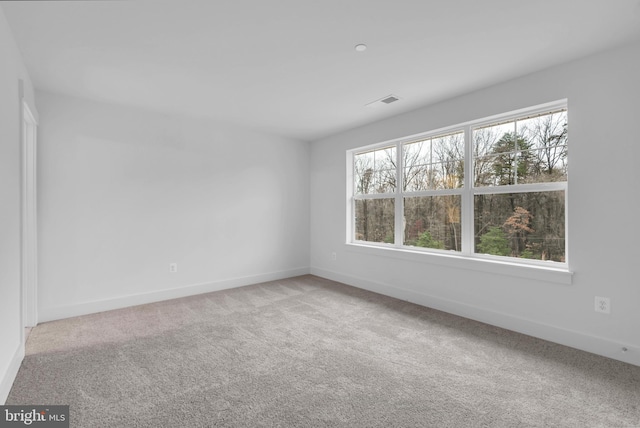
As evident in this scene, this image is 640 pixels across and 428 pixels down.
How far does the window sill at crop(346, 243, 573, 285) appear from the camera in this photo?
268 cm

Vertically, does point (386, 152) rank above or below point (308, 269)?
above

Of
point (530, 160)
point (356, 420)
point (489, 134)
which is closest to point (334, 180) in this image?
point (489, 134)

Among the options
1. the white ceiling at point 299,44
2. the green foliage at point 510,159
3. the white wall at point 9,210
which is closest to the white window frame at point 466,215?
the green foliage at point 510,159

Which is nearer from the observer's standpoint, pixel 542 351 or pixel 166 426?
pixel 166 426

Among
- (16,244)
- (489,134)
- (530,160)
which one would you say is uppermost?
(489,134)

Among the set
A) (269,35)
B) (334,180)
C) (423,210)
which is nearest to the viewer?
(269,35)

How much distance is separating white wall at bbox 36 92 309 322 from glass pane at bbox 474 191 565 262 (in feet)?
9.92

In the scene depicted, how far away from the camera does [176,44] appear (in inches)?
91.7

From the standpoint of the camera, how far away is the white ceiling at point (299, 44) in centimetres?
194

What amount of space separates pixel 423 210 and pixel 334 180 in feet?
5.38

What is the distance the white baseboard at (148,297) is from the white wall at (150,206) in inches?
0.4

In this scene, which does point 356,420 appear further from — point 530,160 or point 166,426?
point 530,160

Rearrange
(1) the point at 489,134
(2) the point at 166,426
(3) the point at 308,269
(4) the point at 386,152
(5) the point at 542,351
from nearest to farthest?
(2) the point at 166,426 < (5) the point at 542,351 < (1) the point at 489,134 < (4) the point at 386,152 < (3) the point at 308,269

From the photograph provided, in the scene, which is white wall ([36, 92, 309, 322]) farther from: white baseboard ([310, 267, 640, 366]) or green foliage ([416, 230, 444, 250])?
green foliage ([416, 230, 444, 250])
